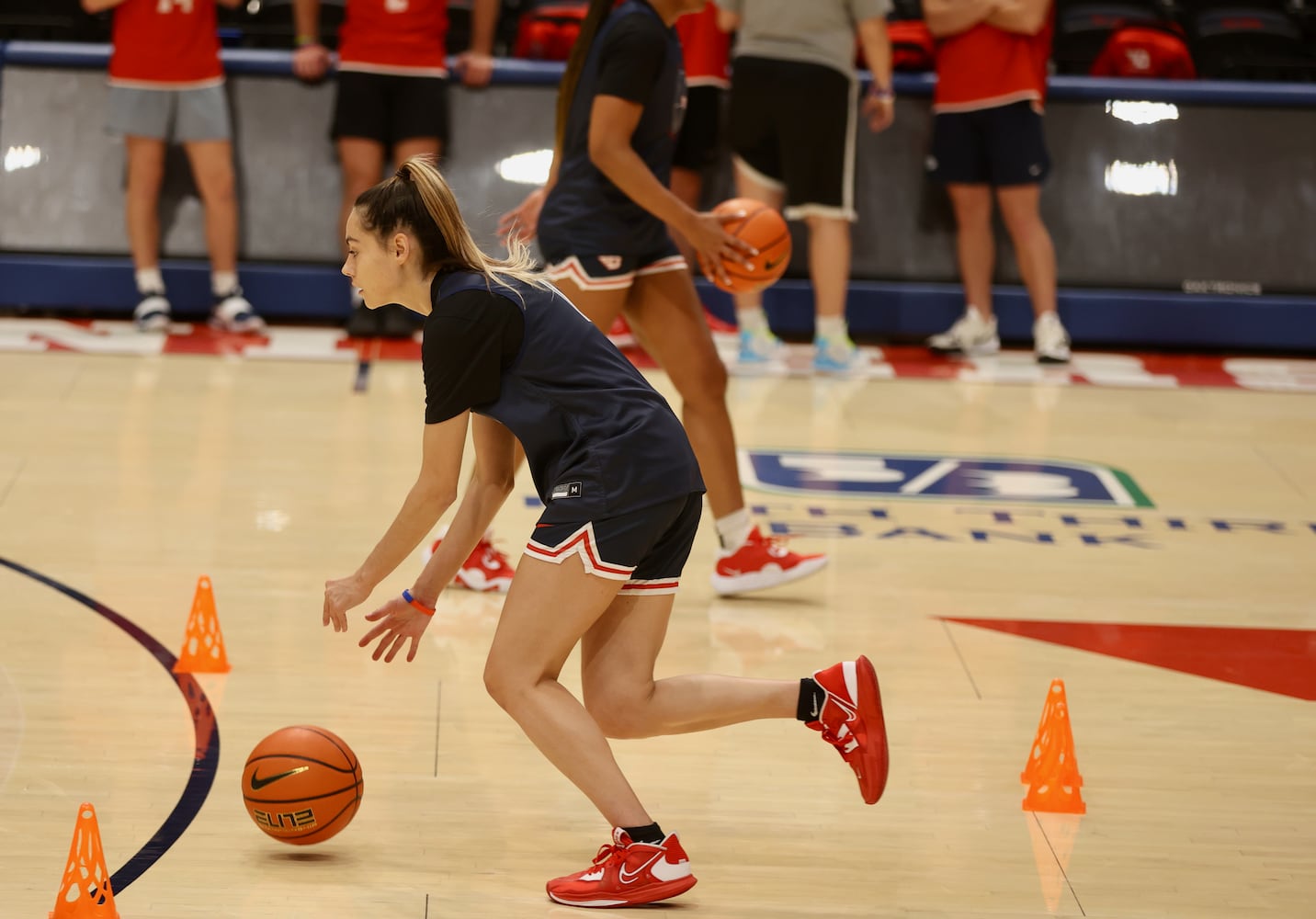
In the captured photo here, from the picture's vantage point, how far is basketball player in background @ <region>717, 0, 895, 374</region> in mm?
8922

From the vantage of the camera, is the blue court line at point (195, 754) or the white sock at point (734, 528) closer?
the blue court line at point (195, 754)

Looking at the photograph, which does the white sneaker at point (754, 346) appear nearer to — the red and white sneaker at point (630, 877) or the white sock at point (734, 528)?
the white sock at point (734, 528)

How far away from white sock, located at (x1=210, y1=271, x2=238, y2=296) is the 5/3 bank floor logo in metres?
3.48

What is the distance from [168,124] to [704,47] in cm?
293

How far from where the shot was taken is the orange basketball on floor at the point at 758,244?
5.66 meters

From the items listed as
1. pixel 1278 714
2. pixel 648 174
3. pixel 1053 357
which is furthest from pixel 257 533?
pixel 1053 357

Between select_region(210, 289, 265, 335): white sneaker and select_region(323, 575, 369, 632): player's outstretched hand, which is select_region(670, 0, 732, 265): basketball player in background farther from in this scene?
select_region(323, 575, 369, 632): player's outstretched hand

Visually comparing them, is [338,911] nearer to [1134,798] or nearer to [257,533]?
[1134,798]

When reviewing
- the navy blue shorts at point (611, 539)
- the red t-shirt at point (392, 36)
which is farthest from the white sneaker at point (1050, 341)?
the navy blue shorts at point (611, 539)

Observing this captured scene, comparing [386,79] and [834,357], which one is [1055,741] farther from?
[386,79]

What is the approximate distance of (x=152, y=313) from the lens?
9.41 metres

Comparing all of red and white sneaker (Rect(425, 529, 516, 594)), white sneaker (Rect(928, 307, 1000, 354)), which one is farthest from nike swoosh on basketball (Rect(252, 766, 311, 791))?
white sneaker (Rect(928, 307, 1000, 354))

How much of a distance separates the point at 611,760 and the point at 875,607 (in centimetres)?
230

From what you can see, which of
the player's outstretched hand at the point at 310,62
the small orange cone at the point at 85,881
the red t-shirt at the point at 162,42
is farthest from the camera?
the player's outstretched hand at the point at 310,62
